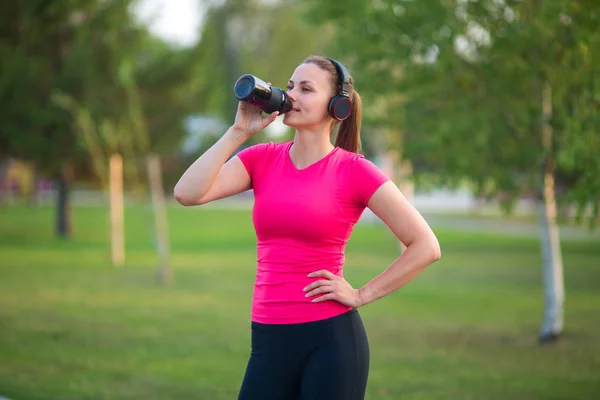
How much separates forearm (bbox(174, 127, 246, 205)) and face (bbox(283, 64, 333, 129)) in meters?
0.19

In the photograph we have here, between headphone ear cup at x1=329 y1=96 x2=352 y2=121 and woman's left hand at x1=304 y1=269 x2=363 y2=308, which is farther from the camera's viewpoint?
headphone ear cup at x1=329 y1=96 x2=352 y2=121

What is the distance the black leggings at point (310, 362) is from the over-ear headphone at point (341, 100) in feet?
2.22

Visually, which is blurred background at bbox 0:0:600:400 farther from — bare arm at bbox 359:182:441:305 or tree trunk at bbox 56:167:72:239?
tree trunk at bbox 56:167:72:239

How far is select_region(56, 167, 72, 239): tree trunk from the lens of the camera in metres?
26.4

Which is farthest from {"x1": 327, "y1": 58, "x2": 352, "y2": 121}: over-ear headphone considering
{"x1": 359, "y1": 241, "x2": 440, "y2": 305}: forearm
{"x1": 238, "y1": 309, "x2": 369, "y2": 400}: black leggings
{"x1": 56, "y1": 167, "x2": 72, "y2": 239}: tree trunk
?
{"x1": 56, "y1": 167, "x2": 72, "y2": 239}: tree trunk

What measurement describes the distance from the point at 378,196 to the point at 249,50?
46.7 metres

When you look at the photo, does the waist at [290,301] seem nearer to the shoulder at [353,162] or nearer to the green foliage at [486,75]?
the shoulder at [353,162]

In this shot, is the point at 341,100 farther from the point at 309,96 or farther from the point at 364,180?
the point at 364,180

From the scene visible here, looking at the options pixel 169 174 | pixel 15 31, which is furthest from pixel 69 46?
pixel 169 174

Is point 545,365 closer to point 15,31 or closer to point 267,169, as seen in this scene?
point 267,169

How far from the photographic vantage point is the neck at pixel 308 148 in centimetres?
299

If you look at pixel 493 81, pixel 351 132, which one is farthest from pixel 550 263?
pixel 351 132

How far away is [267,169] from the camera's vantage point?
119 inches

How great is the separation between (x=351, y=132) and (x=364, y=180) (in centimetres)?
36
